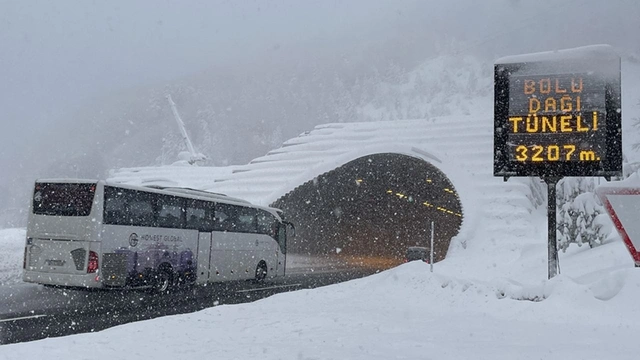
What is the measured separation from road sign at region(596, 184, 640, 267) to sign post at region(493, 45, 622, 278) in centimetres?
863

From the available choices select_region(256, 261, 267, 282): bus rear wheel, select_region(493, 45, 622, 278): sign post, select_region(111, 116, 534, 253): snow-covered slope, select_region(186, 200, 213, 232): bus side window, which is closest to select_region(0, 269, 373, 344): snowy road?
select_region(186, 200, 213, 232): bus side window

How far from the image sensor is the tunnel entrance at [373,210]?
45.1 m

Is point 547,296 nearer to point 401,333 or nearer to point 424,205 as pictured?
point 401,333

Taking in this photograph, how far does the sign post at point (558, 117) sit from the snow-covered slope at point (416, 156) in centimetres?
2110

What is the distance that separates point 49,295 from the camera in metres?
15.3

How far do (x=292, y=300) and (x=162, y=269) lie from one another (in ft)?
15.3

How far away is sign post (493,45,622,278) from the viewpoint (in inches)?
525

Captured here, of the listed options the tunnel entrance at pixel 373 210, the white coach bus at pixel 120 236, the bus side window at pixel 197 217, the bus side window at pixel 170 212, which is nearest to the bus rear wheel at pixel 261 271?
the white coach bus at pixel 120 236

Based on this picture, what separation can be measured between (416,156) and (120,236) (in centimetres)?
2905

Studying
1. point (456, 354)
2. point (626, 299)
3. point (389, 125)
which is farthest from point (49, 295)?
point (389, 125)

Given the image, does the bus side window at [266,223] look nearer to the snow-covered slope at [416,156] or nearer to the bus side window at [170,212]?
the bus side window at [170,212]

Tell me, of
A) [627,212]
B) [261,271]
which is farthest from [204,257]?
[627,212]

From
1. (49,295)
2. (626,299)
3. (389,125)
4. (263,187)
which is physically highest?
(389,125)

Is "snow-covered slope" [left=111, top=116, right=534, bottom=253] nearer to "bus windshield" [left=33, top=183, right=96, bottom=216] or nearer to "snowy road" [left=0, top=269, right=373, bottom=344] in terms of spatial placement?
"snowy road" [left=0, top=269, right=373, bottom=344]
